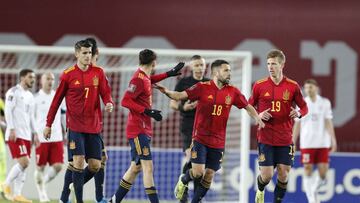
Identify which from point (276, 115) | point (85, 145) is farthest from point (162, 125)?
point (85, 145)

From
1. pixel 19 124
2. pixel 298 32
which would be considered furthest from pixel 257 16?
pixel 19 124

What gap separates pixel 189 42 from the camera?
18984 millimetres

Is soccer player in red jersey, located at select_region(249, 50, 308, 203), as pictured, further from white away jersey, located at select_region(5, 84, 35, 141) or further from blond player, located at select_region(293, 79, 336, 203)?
white away jersey, located at select_region(5, 84, 35, 141)

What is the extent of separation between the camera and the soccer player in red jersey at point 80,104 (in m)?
10.8

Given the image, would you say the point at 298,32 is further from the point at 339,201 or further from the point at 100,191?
the point at 100,191

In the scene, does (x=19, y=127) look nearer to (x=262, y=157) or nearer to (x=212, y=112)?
(x=212, y=112)

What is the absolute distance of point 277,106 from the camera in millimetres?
11453

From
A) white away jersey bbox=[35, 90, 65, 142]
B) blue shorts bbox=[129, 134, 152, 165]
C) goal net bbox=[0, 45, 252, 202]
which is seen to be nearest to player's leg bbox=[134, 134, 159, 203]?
blue shorts bbox=[129, 134, 152, 165]

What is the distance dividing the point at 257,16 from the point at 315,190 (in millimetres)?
5199

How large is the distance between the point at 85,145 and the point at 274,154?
88.5 inches

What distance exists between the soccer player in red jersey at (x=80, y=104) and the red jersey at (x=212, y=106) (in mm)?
1133

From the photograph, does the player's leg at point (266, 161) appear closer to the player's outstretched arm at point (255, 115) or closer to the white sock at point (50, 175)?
the player's outstretched arm at point (255, 115)

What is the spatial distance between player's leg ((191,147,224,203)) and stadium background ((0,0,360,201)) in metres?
7.41

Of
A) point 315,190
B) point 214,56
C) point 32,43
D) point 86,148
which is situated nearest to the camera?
point 86,148
